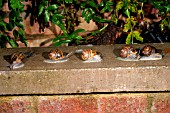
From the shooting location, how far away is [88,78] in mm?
987

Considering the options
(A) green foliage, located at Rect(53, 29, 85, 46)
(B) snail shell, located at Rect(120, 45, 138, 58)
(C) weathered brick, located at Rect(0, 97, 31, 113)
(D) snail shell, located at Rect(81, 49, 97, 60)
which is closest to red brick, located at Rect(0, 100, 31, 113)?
(C) weathered brick, located at Rect(0, 97, 31, 113)

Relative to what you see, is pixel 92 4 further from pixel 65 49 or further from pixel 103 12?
pixel 65 49

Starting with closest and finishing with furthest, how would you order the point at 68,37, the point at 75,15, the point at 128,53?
the point at 128,53
the point at 68,37
the point at 75,15

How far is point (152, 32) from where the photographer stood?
6.05 feet

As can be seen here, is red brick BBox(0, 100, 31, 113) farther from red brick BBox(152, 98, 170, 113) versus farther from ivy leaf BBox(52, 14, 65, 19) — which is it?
ivy leaf BBox(52, 14, 65, 19)

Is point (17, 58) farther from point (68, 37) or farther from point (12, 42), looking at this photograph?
point (12, 42)

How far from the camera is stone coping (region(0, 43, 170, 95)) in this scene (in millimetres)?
974

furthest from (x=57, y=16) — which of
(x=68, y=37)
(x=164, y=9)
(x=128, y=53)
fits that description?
(x=128, y=53)

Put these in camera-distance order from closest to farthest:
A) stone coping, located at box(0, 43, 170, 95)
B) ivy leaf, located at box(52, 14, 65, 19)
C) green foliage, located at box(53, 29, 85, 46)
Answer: stone coping, located at box(0, 43, 170, 95)
green foliage, located at box(53, 29, 85, 46)
ivy leaf, located at box(52, 14, 65, 19)

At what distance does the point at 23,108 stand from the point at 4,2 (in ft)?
3.18

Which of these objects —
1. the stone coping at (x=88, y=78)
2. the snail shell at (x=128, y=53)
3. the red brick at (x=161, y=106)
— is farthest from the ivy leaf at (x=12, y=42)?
the red brick at (x=161, y=106)

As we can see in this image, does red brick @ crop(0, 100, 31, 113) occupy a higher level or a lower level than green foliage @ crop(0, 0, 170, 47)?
lower

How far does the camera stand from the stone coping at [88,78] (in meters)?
0.97

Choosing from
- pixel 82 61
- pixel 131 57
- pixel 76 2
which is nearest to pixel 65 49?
pixel 82 61
